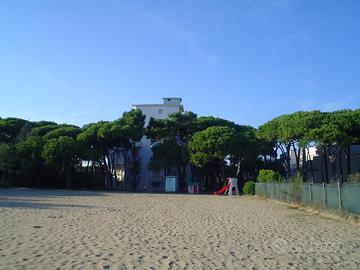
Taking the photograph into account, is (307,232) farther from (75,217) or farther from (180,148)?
(180,148)

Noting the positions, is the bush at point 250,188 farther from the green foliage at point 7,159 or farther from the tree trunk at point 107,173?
the green foliage at point 7,159

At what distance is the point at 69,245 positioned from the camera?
9805mm

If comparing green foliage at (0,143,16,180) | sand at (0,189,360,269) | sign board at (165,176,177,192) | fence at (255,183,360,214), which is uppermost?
green foliage at (0,143,16,180)

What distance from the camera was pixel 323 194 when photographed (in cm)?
1970

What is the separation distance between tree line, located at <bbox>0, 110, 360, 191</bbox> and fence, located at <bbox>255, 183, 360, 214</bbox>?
49.7 feet

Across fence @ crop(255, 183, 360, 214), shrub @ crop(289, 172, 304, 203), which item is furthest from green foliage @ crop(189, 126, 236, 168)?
shrub @ crop(289, 172, 304, 203)

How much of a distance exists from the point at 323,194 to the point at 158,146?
38138 mm

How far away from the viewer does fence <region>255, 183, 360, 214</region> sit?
16.3m

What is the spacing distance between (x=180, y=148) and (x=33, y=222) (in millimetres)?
42058

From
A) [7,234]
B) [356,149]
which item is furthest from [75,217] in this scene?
[356,149]

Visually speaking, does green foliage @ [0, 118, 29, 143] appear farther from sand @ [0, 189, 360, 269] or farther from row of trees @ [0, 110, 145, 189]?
sand @ [0, 189, 360, 269]

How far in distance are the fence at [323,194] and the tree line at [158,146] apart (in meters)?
15.1

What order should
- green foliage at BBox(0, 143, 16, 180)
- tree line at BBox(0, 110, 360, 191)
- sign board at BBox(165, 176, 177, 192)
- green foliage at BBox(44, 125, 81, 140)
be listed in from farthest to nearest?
green foliage at BBox(44, 125, 81, 140) → sign board at BBox(165, 176, 177, 192) → green foliage at BBox(0, 143, 16, 180) → tree line at BBox(0, 110, 360, 191)

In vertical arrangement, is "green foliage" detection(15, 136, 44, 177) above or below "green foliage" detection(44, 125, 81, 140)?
below
